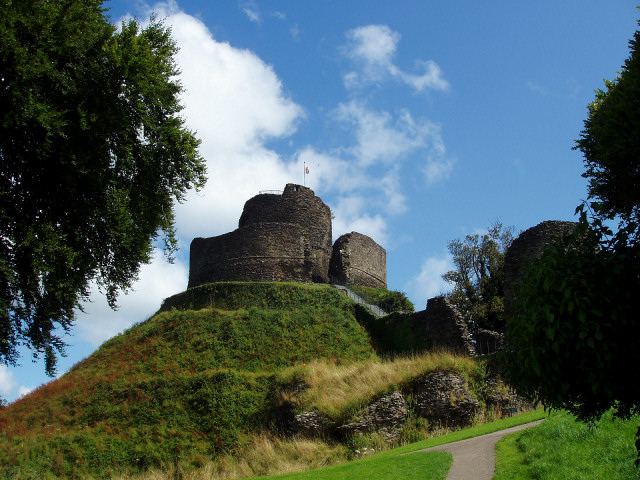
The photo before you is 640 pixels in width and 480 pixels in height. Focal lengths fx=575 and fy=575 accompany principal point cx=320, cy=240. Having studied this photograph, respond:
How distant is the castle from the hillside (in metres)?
3.67

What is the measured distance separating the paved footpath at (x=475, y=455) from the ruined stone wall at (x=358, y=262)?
22.3 meters

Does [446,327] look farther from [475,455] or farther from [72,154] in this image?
[72,154]

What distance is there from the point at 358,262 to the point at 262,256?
23.8 feet

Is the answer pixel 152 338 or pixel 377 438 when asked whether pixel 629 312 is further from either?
pixel 152 338

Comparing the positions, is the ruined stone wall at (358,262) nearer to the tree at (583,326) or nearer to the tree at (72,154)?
the tree at (72,154)

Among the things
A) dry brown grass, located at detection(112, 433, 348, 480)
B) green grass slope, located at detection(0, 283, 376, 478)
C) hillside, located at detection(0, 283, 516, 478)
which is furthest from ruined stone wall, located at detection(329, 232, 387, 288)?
dry brown grass, located at detection(112, 433, 348, 480)

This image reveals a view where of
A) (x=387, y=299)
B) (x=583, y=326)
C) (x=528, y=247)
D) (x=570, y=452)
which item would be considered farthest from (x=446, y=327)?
(x=583, y=326)

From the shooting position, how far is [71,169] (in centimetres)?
1210

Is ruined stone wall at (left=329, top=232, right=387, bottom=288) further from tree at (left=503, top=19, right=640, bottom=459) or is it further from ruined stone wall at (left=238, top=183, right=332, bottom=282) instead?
tree at (left=503, top=19, right=640, bottom=459)

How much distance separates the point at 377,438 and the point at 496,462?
19.6 feet

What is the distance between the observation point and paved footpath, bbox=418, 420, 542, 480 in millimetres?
9320

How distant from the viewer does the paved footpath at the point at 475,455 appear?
30.6ft

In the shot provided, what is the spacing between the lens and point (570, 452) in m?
9.12

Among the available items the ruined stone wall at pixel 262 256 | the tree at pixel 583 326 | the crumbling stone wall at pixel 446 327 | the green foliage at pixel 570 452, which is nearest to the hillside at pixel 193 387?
the crumbling stone wall at pixel 446 327
